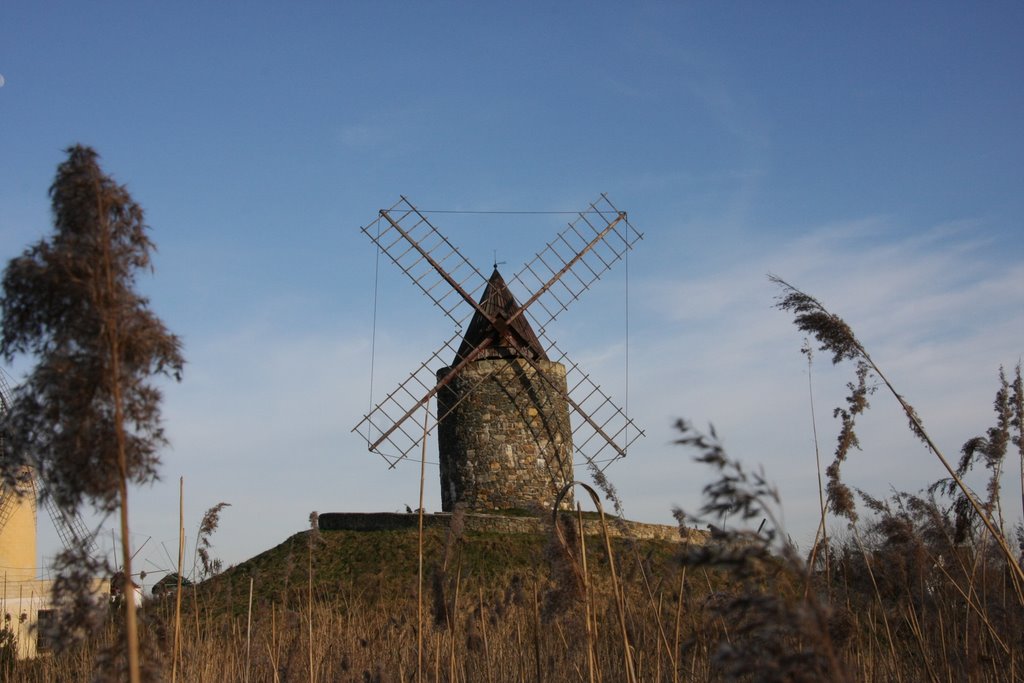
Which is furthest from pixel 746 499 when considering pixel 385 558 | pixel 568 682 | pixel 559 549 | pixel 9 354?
pixel 385 558

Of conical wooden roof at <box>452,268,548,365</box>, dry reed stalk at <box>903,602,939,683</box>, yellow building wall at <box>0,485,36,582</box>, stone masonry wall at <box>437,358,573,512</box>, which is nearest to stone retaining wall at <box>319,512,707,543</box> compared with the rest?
stone masonry wall at <box>437,358,573,512</box>

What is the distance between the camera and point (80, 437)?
4.10 ft

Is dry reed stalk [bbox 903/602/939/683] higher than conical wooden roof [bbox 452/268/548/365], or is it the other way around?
conical wooden roof [bbox 452/268/548/365]

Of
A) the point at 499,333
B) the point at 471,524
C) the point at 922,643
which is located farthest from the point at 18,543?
the point at 922,643

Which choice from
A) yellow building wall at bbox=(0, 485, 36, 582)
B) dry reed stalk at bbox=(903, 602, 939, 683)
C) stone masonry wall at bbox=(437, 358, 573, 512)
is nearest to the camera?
dry reed stalk at bbox=(903, 602, 939, 683)

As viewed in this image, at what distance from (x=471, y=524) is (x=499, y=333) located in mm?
4011

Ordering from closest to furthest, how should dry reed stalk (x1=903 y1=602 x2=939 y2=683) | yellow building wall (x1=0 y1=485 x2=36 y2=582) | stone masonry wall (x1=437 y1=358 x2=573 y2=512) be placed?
1. dry reed stalk (x1=903 y1=602 x2=939 y2=683)
2. yellow building wall (x1=0 y1=485 x2=36 y2=582)
3. stone masonry wall (x1=437 y1=358 x2=573 y2=512)

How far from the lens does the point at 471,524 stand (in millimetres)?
19750

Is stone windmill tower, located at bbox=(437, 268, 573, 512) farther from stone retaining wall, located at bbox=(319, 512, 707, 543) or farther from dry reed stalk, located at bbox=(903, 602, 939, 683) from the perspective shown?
dry reed stalk, located at bbox=(903, 602, 939, 683)

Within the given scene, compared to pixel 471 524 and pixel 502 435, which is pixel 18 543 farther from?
pixel 502 435

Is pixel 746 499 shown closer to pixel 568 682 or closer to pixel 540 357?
pixel 568 682

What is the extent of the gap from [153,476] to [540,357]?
65.2 feet

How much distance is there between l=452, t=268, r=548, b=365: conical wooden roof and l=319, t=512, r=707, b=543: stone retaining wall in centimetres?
337

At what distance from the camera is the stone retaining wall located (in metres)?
19.5
